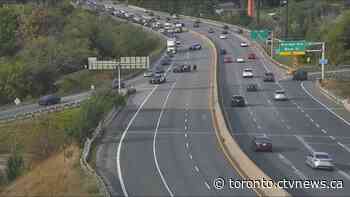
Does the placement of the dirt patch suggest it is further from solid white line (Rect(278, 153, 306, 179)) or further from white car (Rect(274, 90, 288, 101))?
white car (Rect(274, 90, 288, 101))

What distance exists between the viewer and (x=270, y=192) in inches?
1313

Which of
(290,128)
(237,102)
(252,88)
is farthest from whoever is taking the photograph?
(252,88)

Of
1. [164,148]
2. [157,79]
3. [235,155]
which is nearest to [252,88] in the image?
[157,79]

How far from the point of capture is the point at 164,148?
53.2 meters

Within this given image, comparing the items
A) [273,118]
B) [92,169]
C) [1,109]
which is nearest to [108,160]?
[92,169]

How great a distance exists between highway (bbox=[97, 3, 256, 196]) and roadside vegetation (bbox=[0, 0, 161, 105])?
20765 millimetres

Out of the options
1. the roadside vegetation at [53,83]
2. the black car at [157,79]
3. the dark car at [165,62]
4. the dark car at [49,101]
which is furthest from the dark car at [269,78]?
the dark car at [165,62]

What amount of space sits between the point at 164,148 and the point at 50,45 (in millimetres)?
72507

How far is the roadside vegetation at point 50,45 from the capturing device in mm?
105375

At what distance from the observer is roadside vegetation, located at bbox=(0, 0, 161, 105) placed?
10538 centimetres

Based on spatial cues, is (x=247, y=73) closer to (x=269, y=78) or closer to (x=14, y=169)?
(x=269, y=78)

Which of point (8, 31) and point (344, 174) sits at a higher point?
point (8, 31)

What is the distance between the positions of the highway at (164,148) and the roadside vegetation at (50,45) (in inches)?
818

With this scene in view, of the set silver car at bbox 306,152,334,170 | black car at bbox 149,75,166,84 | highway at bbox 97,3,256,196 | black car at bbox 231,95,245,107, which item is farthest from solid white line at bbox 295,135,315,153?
black car at bbox 149,75,166,84
